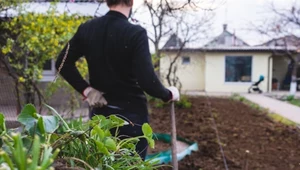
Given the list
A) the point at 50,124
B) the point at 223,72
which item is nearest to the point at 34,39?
the point at 50,124

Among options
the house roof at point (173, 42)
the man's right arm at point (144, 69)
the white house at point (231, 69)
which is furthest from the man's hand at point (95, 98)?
the white house at point (231, 69)

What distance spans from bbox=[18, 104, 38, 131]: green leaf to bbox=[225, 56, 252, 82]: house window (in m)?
21.3

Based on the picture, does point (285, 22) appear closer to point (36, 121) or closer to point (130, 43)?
point (130, 43)

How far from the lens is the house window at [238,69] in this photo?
21.7m

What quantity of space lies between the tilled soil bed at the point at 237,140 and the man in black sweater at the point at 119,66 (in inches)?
88.3

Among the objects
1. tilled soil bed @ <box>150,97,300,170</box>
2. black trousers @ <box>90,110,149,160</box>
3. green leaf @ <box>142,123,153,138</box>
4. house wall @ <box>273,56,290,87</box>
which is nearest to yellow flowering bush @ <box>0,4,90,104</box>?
tilled soil bed @ <box>150,97,300,170</box>

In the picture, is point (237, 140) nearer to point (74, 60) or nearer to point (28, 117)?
point (74, 60)

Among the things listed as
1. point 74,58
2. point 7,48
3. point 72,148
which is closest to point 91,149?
point 72,148

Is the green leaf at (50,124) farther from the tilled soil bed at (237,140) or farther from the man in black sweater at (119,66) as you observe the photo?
the tilled soil bed at (237,140)

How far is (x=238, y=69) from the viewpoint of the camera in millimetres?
21938

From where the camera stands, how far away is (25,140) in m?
0.83

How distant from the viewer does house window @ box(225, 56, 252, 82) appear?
2172 centimetres

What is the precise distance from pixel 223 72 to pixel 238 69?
935mm

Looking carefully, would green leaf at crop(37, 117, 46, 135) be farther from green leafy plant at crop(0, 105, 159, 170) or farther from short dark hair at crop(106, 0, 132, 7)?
short dark hair at crop(106, 0, 132, 7)
